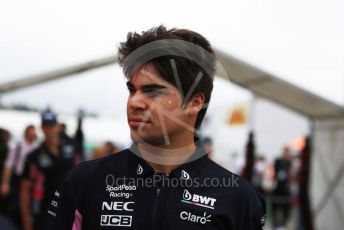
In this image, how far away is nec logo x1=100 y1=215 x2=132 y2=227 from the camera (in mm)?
1831

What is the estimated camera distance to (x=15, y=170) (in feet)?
26.0

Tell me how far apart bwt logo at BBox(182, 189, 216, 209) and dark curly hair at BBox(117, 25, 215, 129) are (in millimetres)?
250

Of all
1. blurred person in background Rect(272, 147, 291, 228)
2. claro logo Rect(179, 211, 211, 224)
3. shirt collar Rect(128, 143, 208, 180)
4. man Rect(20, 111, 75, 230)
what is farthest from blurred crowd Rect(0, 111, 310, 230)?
blurred person in background Rect(272, 147, 291, 228)

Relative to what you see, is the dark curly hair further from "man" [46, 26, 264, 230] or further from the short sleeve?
the short sleeve

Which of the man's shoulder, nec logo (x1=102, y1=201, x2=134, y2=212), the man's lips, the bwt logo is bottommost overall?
nec logo (x1=102, y1=201, x2=134, y2=212)

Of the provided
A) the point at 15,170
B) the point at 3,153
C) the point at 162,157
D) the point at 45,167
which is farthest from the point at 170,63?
the point at 15,170

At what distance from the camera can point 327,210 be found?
342 inches

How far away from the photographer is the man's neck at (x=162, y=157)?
192cm

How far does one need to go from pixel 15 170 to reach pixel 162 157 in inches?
251

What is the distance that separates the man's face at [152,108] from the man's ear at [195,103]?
4 cm

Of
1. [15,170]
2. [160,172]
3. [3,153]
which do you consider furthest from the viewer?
[15,170]

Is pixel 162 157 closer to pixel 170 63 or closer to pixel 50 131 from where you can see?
pixel 170 63

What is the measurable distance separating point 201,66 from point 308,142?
7.05 meters

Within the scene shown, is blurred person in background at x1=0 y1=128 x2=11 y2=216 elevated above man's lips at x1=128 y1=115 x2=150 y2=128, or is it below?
below
